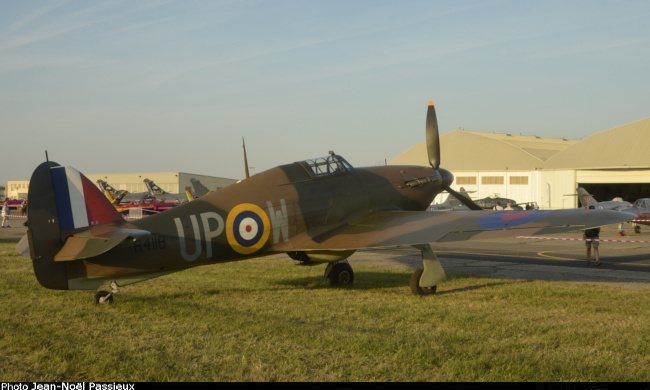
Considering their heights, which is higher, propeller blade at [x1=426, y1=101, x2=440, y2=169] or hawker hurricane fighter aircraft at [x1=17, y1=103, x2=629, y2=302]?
propeller blade at [x1=426, y1=101, x2=440, y2=169]

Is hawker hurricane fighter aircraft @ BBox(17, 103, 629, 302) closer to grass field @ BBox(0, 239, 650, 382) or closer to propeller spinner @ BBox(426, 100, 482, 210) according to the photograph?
grass field @ BBox(0, 239, 650, 382)

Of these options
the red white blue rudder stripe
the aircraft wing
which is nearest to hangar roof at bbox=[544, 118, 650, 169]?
the aircraft wing

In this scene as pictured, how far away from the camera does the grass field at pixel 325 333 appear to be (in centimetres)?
597

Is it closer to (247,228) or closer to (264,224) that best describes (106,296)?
(247,228)

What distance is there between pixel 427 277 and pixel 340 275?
2380mm

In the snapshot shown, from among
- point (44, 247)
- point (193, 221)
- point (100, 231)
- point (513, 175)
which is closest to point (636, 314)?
point (193, 221)

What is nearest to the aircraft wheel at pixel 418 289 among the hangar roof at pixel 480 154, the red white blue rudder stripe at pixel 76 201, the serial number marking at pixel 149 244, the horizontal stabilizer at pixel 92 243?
the serial number marking at pixel 149 244

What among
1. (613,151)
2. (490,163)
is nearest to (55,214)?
(613,151)

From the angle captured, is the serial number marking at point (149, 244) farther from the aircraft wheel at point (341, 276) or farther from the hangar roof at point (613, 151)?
the hangar roof at point (613, 151)

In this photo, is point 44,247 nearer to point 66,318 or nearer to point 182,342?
point 66,318

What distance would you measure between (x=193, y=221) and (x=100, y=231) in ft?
5.60

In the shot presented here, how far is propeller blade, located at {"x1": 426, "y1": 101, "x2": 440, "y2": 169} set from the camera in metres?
14.9

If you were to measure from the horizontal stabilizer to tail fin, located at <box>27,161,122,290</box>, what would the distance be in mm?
238

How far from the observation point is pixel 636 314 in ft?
29.9
